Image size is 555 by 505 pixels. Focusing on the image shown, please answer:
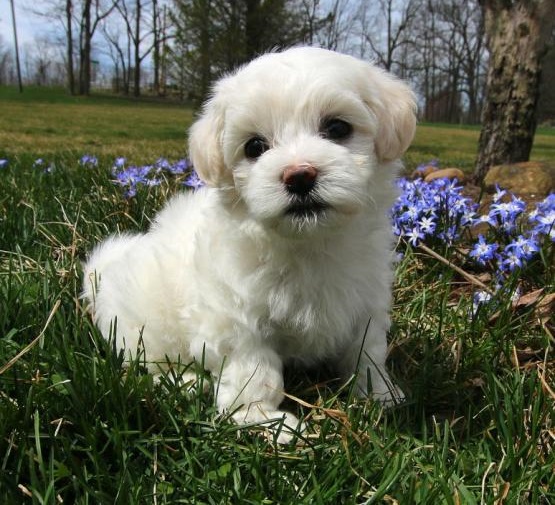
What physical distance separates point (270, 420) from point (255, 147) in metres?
0.90

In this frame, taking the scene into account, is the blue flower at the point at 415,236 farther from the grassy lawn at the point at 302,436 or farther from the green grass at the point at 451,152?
the green grass at the point at 451,152

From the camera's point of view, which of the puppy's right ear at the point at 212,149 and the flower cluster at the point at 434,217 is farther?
the flower cluster at the point at 434,217

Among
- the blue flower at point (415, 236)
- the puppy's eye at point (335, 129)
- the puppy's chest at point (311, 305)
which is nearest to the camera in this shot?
the puppy's eye at point (335, 129)

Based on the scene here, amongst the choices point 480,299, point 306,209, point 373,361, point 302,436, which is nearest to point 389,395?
point 373,361

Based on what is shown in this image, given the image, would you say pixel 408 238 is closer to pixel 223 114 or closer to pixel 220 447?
pixel 223 114

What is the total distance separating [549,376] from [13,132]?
42.2 ft

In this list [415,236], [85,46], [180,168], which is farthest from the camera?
[85,46]

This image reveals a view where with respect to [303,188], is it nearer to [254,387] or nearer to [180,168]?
[254,387]

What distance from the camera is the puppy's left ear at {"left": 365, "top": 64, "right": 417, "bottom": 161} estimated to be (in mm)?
1917

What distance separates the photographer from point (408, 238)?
3275mm

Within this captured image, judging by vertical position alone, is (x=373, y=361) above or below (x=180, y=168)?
below

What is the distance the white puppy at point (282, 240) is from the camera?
1738 millimetres

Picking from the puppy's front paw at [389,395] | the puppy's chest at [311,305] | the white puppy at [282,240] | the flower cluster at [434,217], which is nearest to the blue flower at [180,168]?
the flower cluster at [434,217]

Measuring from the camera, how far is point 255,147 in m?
1.90
